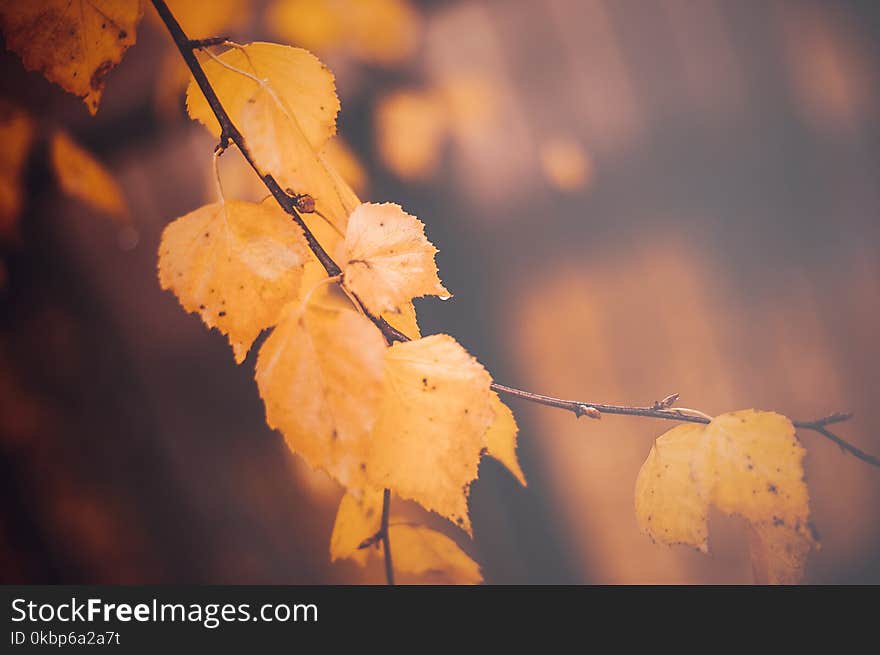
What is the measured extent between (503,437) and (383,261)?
18cm

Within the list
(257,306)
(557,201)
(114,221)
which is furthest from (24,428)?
(557,201)

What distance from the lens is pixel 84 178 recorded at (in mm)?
428

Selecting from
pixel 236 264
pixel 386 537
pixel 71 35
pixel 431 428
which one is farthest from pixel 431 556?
pixel 71 35

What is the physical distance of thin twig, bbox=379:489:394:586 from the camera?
36 cm

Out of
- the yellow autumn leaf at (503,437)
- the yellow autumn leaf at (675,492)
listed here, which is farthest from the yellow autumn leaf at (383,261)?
the yellow autumn leaf at (675,492)

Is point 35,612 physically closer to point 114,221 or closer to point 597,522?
point 114,221

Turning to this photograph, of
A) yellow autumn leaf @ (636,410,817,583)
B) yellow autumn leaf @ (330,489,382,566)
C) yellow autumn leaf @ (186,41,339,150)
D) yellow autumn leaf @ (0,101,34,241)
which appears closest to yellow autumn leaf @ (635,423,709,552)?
yellow autumn leaf @ (636,410,817,583)

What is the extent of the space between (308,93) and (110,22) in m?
0.12

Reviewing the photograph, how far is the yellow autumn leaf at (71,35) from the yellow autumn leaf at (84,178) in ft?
0.49

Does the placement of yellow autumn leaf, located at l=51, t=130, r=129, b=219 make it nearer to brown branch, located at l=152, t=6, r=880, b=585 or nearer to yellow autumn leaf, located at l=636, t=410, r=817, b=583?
brown branch, located at l=152, t=6, r=880, b=585

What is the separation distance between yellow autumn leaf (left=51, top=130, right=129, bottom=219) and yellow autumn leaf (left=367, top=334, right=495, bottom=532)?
0.33m

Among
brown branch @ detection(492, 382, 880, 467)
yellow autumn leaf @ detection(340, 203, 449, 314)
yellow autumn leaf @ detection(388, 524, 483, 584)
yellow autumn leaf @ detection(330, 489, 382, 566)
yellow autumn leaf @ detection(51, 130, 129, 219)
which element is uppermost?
yellow autumn leaf @ detection(51, 130, 129, 219)

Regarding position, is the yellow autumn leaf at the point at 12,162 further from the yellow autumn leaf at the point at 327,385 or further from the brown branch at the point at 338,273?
the yellow autumn leaf at the point at 327,385

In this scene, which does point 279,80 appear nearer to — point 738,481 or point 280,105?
point 280,105
